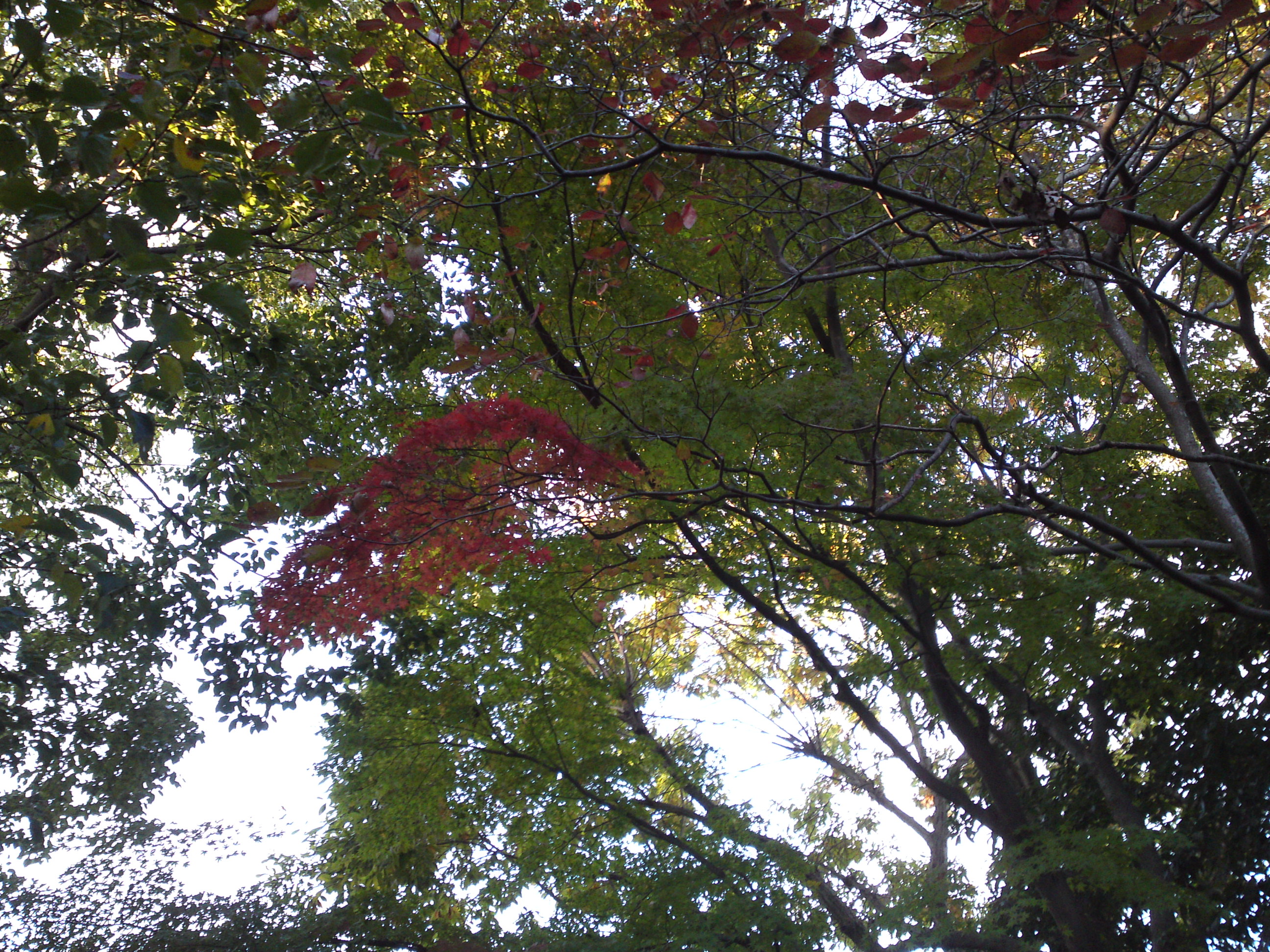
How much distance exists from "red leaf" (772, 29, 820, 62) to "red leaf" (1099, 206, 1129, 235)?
87cm

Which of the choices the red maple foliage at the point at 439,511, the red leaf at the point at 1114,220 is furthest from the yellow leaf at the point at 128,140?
the red leaf at the point at 1114,220

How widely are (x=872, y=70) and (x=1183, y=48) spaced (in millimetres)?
778

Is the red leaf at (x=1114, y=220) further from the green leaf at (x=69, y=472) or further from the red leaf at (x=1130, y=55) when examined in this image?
the green leaf at (x=69, y=472)

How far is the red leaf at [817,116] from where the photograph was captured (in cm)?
239

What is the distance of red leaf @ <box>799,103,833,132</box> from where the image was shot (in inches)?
94.3

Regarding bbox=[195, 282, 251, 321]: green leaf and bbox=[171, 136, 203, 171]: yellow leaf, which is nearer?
bbox=[195, 282, 251, 321]: green leaf

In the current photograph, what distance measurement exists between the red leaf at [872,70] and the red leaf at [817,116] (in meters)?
0.12

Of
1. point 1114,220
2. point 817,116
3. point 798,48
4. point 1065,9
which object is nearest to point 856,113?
point 817,116

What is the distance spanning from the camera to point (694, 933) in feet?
20.3

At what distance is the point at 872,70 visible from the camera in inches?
95.3

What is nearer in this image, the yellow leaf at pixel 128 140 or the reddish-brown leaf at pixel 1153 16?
the reddish-brown leaf at pixel 1153 16

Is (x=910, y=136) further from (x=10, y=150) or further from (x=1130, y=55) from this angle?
(x=10, y=150)

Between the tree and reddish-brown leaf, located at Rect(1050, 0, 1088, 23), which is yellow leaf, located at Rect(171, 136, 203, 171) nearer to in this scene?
the tree

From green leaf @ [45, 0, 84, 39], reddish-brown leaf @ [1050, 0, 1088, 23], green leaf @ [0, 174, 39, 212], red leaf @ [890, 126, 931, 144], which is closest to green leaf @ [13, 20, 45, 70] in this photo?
green leaf @ [45, 0, 84, 39]
